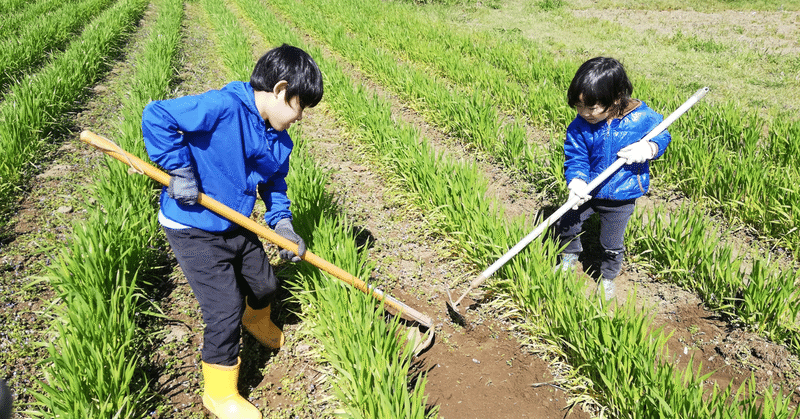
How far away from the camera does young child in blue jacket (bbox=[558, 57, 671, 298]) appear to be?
215 cm

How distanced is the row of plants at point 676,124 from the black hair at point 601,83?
1.33 metres

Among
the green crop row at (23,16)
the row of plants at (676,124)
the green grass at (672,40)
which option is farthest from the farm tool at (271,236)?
the green crop row at (23,16)

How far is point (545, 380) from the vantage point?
7.05 ft

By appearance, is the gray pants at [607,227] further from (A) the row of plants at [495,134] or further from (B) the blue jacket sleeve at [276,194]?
(B) the blue jacket sleeve at [276,194]

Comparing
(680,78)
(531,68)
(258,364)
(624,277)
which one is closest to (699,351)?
(624,277)

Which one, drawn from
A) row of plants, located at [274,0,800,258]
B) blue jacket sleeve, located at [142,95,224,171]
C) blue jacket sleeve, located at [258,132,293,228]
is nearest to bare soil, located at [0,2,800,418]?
row of plants, located at [274,0,800,258]

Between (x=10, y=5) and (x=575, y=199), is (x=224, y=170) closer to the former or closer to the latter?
(x=575, y=199)

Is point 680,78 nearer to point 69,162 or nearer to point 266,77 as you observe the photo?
point 266,77

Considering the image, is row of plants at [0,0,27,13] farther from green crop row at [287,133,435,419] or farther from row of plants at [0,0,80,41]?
green crop row at [287,133,435,419]

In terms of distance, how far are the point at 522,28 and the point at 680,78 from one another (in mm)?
4759

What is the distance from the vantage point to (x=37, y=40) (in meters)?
7.20

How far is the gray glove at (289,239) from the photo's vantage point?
203 cm

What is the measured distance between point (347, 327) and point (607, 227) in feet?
5.04

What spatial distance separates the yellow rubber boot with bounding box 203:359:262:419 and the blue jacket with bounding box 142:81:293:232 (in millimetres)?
571
